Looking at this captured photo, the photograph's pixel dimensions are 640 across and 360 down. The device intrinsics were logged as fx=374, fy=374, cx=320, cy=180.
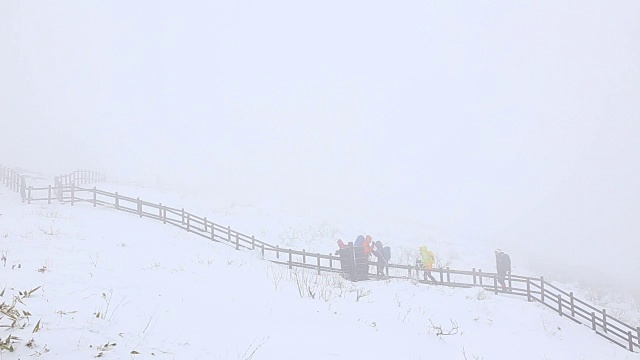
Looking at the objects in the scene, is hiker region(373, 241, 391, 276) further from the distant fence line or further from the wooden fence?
the wooden fence

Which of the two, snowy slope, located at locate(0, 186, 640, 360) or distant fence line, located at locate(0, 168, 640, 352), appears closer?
snowy slope, located at locate(0, 186, 640, 360)

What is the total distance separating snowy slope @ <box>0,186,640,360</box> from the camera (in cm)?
509

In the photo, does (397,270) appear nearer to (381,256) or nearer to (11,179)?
(381,256)

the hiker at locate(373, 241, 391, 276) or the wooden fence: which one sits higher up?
the wooden fence

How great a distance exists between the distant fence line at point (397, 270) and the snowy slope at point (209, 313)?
91 cm

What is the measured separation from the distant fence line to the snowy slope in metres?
0.91

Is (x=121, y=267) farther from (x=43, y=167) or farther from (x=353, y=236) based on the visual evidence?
(x=43, y=167)

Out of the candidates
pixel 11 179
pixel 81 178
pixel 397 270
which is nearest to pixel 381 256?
pixel 397 270

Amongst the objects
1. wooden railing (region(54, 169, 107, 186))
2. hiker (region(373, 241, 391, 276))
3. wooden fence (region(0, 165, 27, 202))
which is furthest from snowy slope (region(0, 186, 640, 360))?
wooden railing (region(54, 169, 107, 186))

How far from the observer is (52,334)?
4.71 metres

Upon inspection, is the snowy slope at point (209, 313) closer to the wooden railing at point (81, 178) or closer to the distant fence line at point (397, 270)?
the distant fence line at point (397, 270)

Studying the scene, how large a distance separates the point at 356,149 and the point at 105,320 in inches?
7451

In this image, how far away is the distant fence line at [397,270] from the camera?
565 inches

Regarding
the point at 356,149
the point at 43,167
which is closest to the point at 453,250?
the point at 43,167
